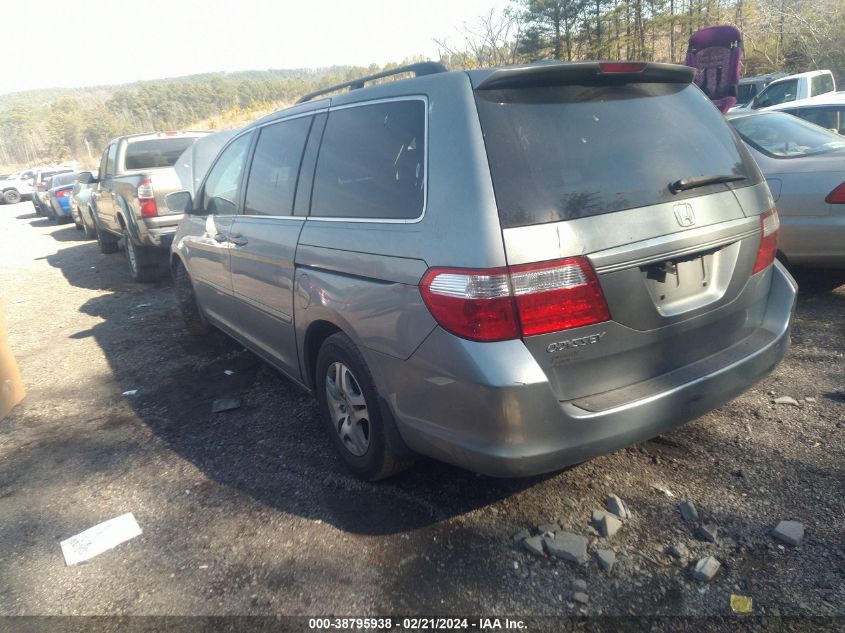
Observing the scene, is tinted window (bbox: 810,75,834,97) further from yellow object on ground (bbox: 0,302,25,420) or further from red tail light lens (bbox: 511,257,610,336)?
yellow object on ground (bbox: 0,302,25,420)

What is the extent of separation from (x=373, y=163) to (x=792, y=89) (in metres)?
14.9

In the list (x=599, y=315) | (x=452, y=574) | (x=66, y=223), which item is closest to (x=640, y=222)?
(x=599, y=315)

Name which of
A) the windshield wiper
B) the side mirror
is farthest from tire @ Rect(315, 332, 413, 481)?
the side mirror

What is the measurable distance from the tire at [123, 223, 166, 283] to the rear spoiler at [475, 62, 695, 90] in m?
7.08

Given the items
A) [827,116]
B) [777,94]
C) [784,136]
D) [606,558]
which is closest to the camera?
[606,558]

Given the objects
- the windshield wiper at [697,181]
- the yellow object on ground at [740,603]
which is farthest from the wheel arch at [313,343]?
the yellow object on ground at [740,603]

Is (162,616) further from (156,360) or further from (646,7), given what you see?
(646,7)

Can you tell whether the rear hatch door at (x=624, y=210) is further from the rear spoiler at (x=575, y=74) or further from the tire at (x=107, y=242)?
the tire at (x=107, y=242)

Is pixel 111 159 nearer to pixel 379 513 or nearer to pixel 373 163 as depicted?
pixel 373 163

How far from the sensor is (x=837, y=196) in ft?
14.8

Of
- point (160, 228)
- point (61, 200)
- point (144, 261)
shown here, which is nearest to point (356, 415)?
point (160, 228)

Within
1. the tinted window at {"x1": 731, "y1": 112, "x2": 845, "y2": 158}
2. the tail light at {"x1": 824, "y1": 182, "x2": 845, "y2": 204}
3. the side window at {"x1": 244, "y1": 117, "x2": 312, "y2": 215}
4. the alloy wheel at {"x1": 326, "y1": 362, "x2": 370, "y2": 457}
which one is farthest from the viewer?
the tinted window at {"x1": 731, "y1": 112, "x2": 845, "y2": 158}

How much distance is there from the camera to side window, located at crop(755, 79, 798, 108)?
13.9 metres

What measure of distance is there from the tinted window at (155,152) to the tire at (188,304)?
14.3 feet
